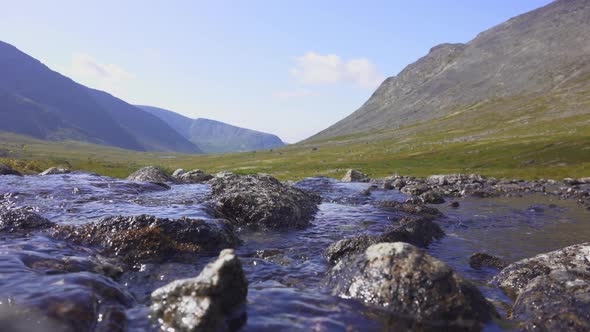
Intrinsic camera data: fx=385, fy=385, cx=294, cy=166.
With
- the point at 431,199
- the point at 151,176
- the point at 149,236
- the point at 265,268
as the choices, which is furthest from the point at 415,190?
the point at 149,236

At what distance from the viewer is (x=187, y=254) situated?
1312 centimetres

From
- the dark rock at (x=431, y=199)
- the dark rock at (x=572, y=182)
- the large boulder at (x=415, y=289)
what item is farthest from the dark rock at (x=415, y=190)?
the large boulder at (x=415, y=289)

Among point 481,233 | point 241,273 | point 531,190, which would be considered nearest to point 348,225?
point 481,233

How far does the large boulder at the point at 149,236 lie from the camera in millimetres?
12758

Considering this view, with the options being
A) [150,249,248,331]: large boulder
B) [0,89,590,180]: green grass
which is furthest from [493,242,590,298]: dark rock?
[0,89,590,180]: green grass

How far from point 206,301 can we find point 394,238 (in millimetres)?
10076

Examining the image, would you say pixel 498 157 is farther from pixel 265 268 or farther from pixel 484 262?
pixel 265 268

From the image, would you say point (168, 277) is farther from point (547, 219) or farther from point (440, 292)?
point (547, 219)

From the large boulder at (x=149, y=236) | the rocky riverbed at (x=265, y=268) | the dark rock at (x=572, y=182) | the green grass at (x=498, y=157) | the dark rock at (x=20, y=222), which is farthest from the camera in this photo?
the green grass at (x=498, y=157)

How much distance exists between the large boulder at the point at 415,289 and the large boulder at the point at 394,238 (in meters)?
3.54

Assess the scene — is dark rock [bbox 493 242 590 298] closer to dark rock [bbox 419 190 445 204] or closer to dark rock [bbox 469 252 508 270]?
dark rock [bbox 469 252 508 270]

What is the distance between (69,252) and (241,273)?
22.0ft

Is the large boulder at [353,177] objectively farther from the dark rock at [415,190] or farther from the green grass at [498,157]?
the dark rock at [415,190]

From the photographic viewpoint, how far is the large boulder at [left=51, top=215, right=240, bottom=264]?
12.8m
